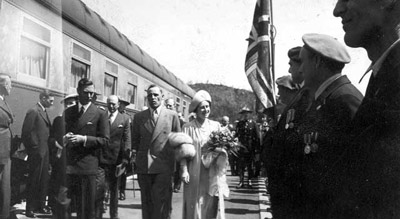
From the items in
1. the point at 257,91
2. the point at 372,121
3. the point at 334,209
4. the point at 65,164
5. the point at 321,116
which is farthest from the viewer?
the point at 257,91

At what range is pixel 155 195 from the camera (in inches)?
169

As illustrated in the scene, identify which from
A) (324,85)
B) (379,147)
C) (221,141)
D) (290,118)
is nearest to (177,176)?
(221,141)

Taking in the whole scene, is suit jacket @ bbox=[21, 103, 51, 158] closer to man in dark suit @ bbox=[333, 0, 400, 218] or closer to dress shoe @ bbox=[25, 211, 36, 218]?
dress shoe @ bbox=[25, 211, 36, 218]

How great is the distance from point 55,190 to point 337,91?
3.13 m

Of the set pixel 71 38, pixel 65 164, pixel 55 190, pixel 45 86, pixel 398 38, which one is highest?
pixel 71 38

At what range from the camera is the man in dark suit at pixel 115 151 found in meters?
A: 5.18

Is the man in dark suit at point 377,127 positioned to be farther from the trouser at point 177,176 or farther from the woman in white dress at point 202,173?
the trouser at point 177,176

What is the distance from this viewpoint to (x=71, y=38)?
17.0 ft

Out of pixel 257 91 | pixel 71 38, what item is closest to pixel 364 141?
pixel 257 91

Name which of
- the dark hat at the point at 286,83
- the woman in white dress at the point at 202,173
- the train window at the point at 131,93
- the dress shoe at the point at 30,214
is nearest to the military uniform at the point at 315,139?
the dark hat at the point at 286,83

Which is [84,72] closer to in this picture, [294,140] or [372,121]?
[294,140]

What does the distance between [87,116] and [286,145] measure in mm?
2329

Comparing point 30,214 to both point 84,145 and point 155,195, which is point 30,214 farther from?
point 155,195

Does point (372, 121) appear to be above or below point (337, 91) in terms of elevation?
below
